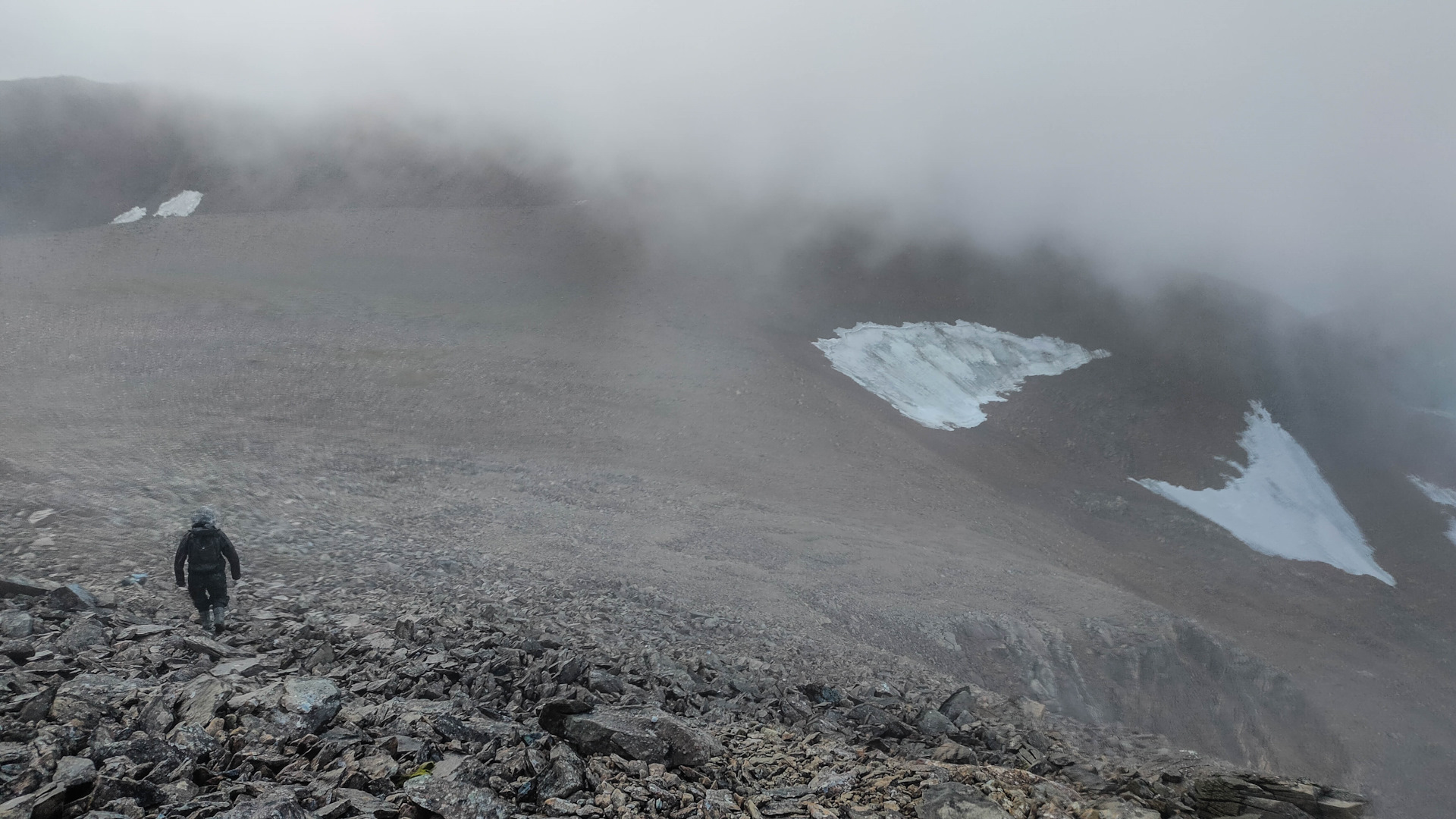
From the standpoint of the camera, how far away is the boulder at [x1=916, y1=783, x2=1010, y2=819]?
5.57m

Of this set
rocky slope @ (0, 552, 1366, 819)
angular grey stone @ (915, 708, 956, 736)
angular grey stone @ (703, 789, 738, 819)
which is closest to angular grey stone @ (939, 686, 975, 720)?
rocky slope @ (0, 552, 1366, 819)

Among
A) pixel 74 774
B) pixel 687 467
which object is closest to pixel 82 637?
pixel 74 774

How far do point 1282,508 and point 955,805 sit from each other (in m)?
33.6

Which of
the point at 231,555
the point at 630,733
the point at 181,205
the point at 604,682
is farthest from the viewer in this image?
the point at 181,205

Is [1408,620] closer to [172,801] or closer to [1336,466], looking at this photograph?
[1336,466]

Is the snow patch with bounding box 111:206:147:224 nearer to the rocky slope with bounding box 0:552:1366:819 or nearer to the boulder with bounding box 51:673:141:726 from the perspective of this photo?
the rocky slope with bounding box 0:552:1366:819

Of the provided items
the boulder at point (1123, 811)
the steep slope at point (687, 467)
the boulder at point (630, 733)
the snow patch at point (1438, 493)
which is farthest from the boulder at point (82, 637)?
the snow patch at point (1438, 493)

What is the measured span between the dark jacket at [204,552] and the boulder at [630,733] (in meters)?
4.33

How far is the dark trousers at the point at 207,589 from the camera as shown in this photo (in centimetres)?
777

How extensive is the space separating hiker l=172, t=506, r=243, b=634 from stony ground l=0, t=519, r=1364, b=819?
209 millimetres

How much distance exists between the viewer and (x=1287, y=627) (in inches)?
839

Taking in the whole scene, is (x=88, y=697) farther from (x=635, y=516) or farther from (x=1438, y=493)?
(x=1438, y=493)

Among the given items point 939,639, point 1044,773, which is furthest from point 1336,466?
point 1044,773

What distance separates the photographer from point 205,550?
7875 millimetres
